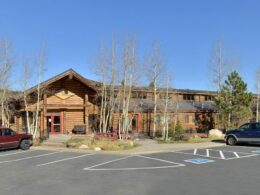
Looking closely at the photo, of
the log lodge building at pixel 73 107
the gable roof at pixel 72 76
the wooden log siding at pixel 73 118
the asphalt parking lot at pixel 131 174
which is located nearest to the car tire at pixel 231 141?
the asphalt parking lot at pixel 131 174

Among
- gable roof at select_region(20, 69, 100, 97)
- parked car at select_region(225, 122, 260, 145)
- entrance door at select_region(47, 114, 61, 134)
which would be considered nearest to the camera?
parked car at select_region(225, 122, 260, 145)

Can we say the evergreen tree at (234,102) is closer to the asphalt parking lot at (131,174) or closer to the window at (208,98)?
the window at (208,98)

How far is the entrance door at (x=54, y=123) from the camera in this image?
34.1m

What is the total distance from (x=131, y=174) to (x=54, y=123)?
21910mm

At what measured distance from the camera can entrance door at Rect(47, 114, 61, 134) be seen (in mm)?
34125

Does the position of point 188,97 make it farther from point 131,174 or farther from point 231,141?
point 131,174

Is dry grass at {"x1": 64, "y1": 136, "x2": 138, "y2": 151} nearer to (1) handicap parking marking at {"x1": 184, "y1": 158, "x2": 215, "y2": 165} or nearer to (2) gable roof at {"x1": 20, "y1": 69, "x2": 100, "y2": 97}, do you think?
(1) handicap parking marking at {"x1": 184, "y1": 158, "x2": 215, "y2": 165}

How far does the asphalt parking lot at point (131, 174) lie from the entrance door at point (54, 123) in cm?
1413

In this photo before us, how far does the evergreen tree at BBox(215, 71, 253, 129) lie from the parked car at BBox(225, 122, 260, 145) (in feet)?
29.0

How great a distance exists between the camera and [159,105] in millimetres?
36156

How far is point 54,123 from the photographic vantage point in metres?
34.3

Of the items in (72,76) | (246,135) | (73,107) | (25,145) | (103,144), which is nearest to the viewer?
(103,144)

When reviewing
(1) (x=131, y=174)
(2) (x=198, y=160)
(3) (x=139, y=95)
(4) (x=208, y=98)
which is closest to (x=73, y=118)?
(3) (x=139, y=95)

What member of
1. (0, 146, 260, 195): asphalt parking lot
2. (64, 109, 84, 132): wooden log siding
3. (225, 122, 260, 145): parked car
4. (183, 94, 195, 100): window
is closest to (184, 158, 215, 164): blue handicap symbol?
(0, 146, 260, 195): asphalt parking lot
